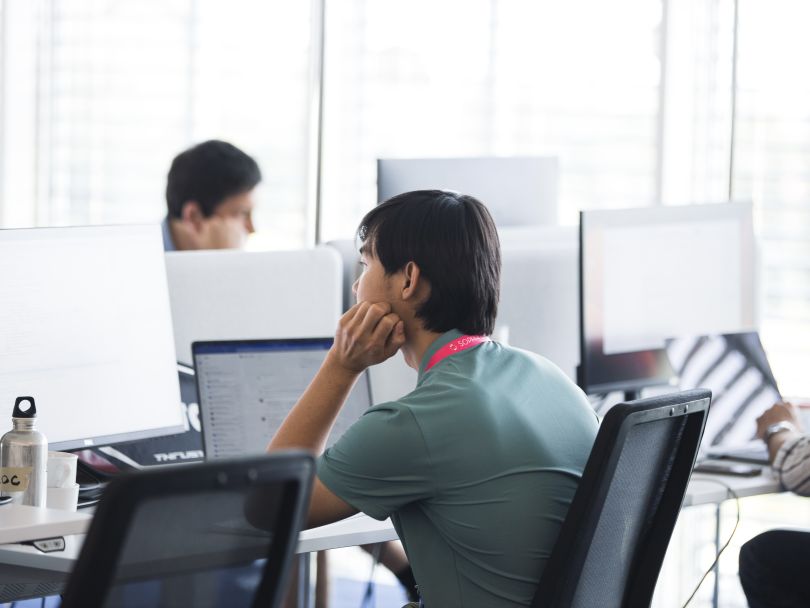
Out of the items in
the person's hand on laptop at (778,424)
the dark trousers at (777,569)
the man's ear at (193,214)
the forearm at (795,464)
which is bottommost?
the dark trousers at (777,569)

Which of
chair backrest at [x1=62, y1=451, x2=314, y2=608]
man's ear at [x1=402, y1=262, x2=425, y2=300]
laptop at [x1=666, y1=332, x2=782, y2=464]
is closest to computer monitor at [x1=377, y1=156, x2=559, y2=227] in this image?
laptop at [x1=666, y1=332, x2=782, y2=464]

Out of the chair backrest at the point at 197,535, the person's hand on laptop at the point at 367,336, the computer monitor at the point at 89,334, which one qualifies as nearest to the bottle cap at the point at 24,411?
the computer monitor at the point at 89,334

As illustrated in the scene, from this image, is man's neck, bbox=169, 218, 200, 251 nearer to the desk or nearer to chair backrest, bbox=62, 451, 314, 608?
the desk

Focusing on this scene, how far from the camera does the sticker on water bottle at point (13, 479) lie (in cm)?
170

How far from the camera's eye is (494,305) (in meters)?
1.61

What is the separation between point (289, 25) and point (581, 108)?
122cm

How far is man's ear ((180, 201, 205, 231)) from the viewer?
128 inches

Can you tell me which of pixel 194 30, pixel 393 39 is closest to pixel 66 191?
Answer: pixel 194 30

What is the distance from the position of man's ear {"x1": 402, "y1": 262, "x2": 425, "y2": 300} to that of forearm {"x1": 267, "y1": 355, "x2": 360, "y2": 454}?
0.19m

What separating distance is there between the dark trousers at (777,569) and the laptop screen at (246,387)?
99cm

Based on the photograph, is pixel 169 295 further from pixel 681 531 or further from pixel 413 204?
pixel 681 531

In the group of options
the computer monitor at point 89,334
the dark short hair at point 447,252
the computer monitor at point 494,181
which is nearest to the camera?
the dark short hair at point 447,252

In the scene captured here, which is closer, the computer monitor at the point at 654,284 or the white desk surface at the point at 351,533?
the white desk surface at the point at 351,533

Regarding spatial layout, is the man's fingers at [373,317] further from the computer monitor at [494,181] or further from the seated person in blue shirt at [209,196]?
the seated person in blue shirt at [209,196]
